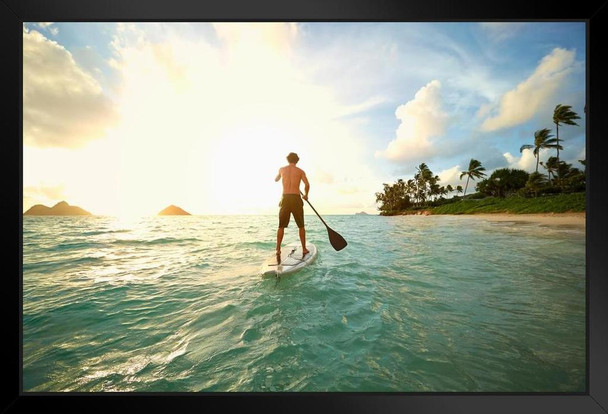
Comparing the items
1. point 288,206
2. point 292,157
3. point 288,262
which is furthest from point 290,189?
point 288,262

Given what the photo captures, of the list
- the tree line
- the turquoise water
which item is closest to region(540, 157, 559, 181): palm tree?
A: the tree line

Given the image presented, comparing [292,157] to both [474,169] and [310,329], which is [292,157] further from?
[474,169]

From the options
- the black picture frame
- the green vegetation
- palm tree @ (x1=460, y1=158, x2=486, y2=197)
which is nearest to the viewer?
the black picture frame

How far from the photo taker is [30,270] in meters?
4.55

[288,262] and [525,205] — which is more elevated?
[525,205]

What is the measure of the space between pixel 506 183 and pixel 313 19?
27294mm

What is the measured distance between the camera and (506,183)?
20.4 m

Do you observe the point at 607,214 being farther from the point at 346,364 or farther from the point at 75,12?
the point at 75,12

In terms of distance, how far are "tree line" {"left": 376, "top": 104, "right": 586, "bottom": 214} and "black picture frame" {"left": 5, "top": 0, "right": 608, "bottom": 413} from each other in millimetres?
2512

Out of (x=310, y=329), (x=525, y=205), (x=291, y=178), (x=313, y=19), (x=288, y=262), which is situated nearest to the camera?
(x=313, y=19)

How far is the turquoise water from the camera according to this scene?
1.64 m

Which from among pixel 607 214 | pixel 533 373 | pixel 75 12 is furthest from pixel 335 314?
pixel 75 12

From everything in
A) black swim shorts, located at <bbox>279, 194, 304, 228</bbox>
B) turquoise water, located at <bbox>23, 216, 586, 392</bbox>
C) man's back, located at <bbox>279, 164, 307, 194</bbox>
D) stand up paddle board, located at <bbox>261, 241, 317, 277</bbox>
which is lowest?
turquoise water, located at <bbox>23, 216, 586, 392</bbox>

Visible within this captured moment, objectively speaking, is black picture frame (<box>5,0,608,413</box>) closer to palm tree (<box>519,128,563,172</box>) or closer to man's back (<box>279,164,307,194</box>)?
man's back (<box>279,164,307,194</box>)
